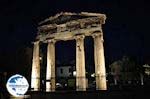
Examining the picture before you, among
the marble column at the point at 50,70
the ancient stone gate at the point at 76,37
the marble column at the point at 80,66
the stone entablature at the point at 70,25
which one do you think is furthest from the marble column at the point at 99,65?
the marble column at the point at 50,70

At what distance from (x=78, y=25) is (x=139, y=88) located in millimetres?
15878

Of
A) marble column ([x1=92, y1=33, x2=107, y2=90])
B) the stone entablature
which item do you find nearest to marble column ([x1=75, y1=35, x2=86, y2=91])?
the stone entablature

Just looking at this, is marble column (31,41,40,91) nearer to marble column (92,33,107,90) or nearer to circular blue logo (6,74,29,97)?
marble column (92,33,107,90)

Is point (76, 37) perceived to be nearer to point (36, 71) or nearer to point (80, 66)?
point (80, 66)

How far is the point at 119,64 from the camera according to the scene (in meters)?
54.0

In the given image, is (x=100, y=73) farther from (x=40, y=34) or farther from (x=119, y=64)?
(x=119, y=64)

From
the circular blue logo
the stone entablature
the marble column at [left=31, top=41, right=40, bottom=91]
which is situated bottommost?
the circular blue logo

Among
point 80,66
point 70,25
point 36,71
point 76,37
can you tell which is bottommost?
point 36,71

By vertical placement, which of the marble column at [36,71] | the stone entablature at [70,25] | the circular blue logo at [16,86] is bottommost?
the circular blue logo at [16,86]

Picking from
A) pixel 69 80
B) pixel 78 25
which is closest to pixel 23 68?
pixel 69 80

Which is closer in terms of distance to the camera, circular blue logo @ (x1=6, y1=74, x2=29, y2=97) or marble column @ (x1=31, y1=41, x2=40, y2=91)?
circular blue logo @ (x1=6, y1=74, x2=29, y2=97)

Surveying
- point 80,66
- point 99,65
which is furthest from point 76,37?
point 99,65

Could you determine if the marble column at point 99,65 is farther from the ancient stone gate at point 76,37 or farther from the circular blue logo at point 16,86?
the circular blue logo at point 16,86

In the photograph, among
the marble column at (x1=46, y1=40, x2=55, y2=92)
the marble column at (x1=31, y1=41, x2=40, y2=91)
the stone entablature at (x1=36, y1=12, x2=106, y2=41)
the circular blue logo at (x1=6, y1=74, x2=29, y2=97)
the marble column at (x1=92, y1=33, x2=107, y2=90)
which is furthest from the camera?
the marble column at (x1=31, y1=41, x2=40, y2=91)
